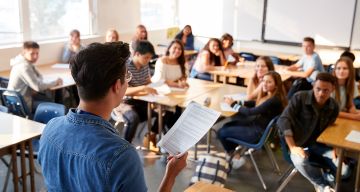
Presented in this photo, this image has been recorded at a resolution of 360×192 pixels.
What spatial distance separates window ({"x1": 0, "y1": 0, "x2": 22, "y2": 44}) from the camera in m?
5.56

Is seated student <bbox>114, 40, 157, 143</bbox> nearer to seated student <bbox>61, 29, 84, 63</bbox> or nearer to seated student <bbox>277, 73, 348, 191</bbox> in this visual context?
seated student <bbox>277, 73, 348, 191</bbox>

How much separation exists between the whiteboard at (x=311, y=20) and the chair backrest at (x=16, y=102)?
18.0ft

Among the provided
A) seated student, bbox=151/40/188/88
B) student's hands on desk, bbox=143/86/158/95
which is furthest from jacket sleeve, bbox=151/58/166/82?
student's hands on desk, bbox=143/86/158/95

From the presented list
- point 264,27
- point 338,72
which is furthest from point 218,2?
point 338,72

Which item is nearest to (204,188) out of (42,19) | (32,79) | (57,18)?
(32,79)

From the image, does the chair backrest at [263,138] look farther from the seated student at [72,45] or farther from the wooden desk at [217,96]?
the seated student at [72,45]

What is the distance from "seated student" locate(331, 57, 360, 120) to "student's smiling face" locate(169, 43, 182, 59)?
1.81 m

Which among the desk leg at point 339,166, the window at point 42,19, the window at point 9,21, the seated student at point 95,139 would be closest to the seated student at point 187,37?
the window at point 42,19

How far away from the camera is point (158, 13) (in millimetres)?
8805

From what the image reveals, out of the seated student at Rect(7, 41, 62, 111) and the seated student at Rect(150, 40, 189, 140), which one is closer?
the seated student at Rect(7, 41, 62, 111)

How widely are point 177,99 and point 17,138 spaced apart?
1720 millimetres

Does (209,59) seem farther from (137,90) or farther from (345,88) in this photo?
(345,88)

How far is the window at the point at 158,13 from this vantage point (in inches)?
329

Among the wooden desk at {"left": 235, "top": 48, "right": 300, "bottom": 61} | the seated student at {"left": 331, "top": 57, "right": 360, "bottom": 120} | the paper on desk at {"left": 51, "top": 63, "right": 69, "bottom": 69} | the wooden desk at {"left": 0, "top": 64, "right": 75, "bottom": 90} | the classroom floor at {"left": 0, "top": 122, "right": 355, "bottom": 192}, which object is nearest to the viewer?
the classroom floor at {"left": 0, "top": 122, "right": 355, "bottom": 192}
